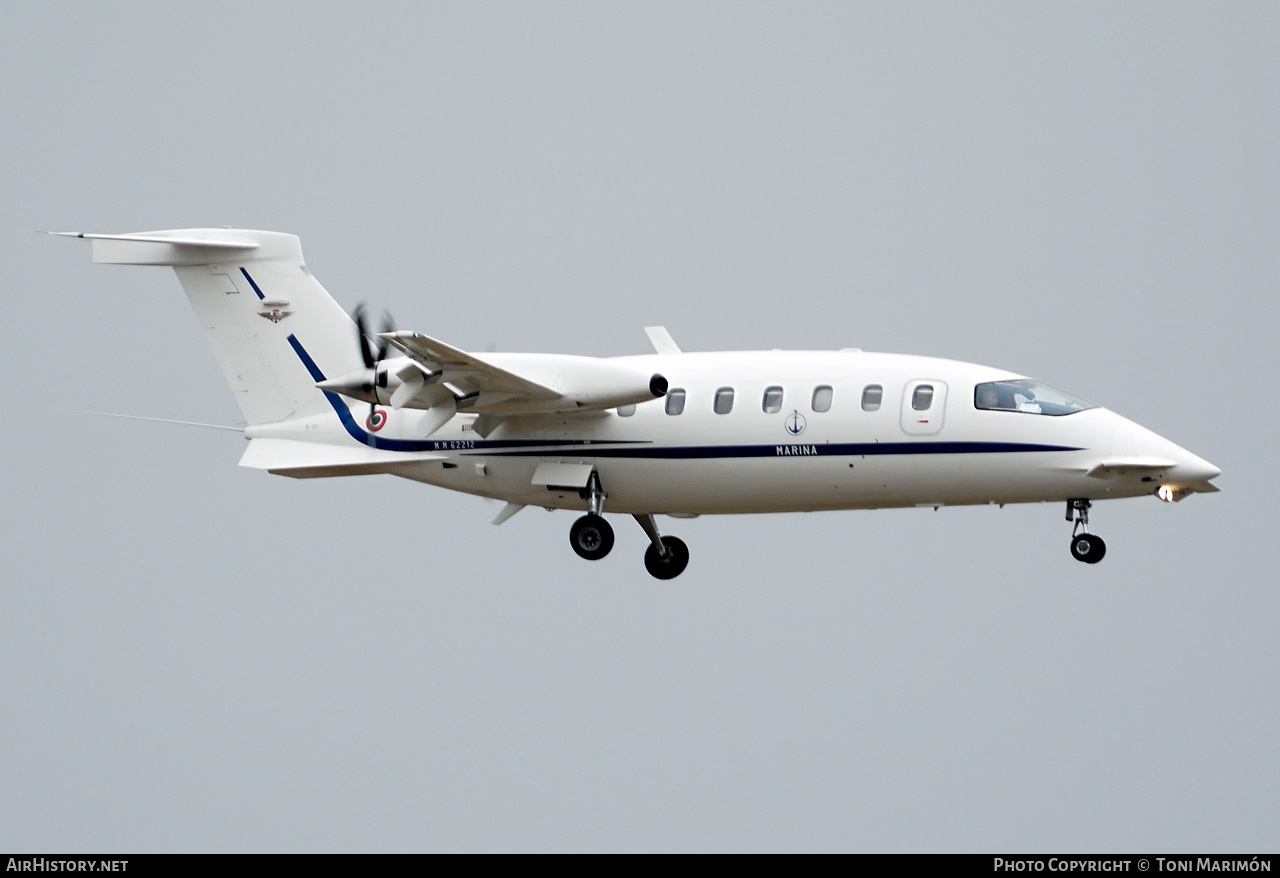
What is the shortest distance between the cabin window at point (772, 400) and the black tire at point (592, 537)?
138 inches

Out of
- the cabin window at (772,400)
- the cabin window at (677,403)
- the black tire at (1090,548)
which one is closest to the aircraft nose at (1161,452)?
the black tire at (1090,548)

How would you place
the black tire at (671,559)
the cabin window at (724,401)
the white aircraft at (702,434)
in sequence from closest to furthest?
the white aircraft at (702,434) → the cabin window at (724,401) → the black tire at (671,559)

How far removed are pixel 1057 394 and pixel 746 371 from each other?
5073 mm

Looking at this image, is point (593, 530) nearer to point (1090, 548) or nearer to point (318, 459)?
point (318, 459)

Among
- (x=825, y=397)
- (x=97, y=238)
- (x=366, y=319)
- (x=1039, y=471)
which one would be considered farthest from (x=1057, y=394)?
(x=97, y=238)

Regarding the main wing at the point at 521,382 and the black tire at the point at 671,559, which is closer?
the main wing at the point at 521,382

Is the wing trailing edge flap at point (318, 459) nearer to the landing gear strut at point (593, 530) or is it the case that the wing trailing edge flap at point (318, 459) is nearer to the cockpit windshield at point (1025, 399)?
the landing gear strut at point (593, 530)

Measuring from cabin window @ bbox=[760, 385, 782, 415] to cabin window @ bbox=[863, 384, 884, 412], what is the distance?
1.39m

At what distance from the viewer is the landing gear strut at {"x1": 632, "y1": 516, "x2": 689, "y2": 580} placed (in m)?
35.8

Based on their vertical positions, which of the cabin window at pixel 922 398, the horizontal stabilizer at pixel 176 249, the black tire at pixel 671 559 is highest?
the horizontal stabilizer at pixel 176 249

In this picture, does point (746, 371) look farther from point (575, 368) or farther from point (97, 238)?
point (97, 238)

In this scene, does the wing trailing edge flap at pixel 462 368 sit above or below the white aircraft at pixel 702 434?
above

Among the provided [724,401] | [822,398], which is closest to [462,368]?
[724,401]

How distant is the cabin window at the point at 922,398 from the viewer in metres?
31.5
